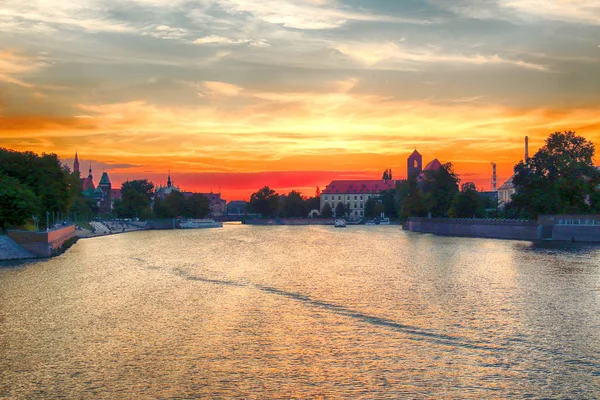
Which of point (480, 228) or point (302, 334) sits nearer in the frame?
point (302, 334)

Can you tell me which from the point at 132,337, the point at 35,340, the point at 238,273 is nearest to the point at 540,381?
the point at 132,337

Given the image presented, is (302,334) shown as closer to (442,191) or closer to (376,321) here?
(376,321)

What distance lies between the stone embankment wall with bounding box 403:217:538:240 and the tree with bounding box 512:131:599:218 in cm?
234

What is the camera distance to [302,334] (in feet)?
91.8

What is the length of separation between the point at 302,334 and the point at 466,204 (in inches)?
4184

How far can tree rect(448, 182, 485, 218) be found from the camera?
12912 centimetres

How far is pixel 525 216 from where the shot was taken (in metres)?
104

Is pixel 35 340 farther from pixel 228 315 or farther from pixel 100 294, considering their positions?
pixel 100 294

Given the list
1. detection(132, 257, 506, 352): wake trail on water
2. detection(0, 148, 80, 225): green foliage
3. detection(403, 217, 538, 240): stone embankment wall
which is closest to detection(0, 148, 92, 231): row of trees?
detection(0, 148, 80, 225): green foliage

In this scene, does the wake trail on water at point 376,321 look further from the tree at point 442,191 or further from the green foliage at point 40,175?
the tree at point 442,191

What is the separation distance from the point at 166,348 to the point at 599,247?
67.8 metres

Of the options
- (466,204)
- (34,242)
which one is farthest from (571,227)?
(34,242)

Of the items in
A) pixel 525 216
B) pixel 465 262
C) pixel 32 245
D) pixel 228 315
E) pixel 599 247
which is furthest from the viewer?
pixel 525 216

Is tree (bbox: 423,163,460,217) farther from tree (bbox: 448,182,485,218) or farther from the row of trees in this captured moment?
the row of trees
